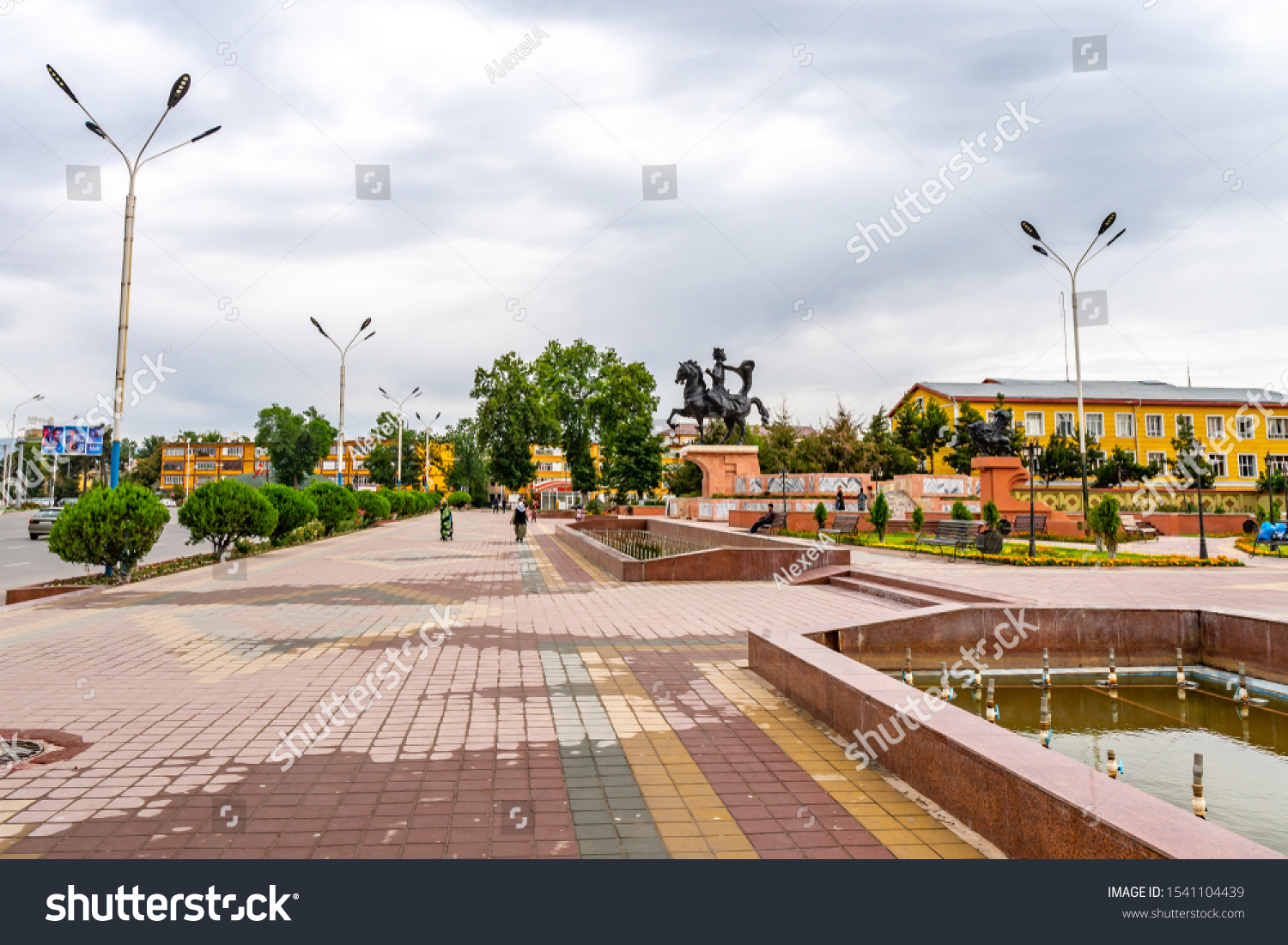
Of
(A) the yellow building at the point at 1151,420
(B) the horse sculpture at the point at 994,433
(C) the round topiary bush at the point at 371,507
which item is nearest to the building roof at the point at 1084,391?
(A) the yellow building at the point at 1151,420

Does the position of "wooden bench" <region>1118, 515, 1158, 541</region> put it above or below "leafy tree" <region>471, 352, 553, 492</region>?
below

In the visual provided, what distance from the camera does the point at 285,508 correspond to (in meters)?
23.0

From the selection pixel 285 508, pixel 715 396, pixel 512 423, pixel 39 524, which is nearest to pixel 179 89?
pixel 285 508

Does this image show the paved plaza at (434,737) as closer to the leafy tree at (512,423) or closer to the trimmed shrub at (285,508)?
the trimmed shrub at (285,508)

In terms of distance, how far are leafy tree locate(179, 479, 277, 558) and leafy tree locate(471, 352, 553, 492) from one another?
48447 mm

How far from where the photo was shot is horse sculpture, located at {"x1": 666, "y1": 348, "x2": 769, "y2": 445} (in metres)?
37.6

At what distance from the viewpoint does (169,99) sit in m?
13.6

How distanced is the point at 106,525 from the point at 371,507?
27.5 m

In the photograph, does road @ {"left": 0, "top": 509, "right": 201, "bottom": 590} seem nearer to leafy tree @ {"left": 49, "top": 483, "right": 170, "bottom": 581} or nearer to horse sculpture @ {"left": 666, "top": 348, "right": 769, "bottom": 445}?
leafy tree @ {"left": 49, "top": 483, "right": 170, "bottom": 581}

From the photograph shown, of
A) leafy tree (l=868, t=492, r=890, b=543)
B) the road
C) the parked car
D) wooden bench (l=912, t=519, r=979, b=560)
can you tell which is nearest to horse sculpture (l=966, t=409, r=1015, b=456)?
leafy tree (l=868, t=492, r=890, b=543)

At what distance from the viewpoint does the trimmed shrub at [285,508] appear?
74.5 ft

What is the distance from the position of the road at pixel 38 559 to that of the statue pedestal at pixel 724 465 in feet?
71.6
